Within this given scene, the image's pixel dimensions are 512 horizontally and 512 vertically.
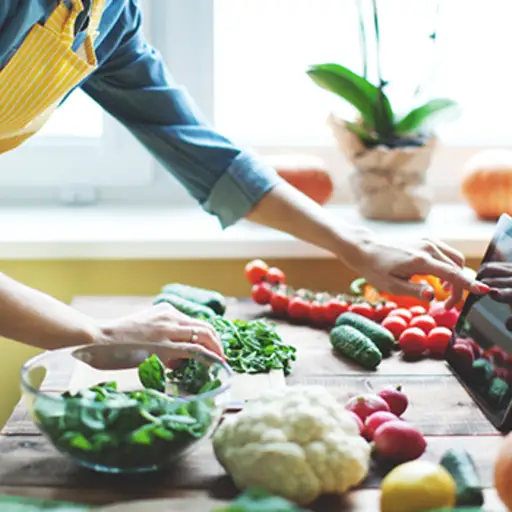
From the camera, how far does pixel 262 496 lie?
675mm

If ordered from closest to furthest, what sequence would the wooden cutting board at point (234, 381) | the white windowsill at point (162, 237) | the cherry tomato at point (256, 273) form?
the wooden cutting board at point (234, 381) < the cherry tomato at point (256, 273) < the white windowsill at point (162, 237)

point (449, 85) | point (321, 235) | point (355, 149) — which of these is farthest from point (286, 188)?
point (449, 85)

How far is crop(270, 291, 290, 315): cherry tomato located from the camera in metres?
1.57

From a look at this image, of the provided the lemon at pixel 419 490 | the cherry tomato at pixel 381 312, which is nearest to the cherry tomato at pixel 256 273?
the cherry tomato at pixel 381 312

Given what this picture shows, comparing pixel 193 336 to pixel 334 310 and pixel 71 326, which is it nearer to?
pixel 71 326

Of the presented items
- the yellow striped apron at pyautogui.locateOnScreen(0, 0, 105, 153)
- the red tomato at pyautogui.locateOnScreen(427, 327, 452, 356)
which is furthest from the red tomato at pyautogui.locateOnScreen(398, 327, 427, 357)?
the yellow striped apron at pyautogui.locateOnScreen(0, 0, 105, 153)

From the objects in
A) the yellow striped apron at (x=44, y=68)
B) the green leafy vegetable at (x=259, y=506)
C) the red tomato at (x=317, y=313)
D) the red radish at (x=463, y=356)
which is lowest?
the red tomato at (x=317, y=313)

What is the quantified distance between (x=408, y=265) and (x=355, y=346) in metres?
0.14

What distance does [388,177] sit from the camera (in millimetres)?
1920

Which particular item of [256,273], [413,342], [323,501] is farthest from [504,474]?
[256,273]

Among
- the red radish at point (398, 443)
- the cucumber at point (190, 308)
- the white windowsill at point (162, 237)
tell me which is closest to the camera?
the red radish at point (398, 443)

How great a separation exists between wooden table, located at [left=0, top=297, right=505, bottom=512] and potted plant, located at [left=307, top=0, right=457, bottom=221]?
0.61m

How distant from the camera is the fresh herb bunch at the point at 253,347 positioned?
127cm

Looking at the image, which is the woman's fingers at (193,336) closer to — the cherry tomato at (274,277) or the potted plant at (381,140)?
the cherry tomato at (274,277)
